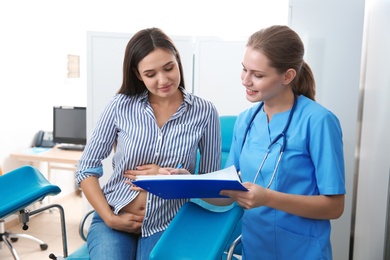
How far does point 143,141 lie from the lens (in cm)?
140

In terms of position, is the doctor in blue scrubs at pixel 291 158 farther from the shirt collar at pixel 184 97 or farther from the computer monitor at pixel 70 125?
the computer monitor at pixel 70 125

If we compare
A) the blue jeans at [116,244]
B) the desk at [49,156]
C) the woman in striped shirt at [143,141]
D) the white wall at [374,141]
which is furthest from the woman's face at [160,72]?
the desk at [49,156]

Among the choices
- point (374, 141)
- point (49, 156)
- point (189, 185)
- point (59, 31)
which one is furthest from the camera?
point (59, 31)

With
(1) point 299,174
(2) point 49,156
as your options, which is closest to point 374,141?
(1) point 299,174

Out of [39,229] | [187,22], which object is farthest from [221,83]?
[39,229]

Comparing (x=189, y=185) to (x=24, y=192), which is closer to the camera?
(x=189, y=185)

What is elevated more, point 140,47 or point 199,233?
point 140,47

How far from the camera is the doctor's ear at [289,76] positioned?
1.24 metres

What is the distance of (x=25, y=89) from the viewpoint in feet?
12.3

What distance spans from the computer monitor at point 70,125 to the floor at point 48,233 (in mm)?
686

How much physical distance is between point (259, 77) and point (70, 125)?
2.77m

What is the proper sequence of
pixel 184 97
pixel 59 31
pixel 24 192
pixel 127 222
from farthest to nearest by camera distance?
pixel 59 31 → pixel 24 192 → pixel 184 97 → pixel 127 222

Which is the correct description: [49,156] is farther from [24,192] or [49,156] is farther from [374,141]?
[374,141]

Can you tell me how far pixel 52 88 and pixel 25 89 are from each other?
410mm
